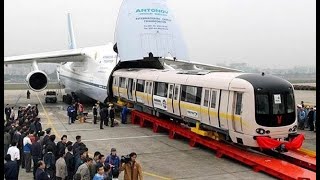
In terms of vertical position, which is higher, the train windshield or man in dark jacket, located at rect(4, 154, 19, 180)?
the train windshield

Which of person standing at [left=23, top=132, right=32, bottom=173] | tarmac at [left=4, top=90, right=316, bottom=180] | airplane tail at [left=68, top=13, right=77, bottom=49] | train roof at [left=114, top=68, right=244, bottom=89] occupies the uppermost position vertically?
airplane tail at [left=68, top=13, right=77, bottom=49]

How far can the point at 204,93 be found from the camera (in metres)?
12.5

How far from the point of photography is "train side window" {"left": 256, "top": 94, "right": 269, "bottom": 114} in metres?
10.7

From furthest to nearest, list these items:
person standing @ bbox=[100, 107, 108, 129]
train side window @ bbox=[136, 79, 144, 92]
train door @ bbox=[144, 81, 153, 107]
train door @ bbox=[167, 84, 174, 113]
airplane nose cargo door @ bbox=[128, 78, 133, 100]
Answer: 1. airplane nose cargo door @ bbox=[128, 78, 133, 100]
2. person standing @ bbox=[100, 107, 108, 129]
3. train side window @ bbox=[136, 79, 144, 92]
4. train door @ bbox=[144, 81, 153, 107]
5. train door @ bbox=[167, 84, 174, 113]

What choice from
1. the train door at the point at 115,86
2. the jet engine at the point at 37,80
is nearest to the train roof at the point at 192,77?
the train door at the point at 115,86

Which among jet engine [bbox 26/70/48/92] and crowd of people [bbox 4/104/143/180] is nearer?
crowd of people [bbox 4/104/143/180]

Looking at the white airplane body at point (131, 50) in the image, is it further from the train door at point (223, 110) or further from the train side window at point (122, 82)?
the train door at point (223, 110)

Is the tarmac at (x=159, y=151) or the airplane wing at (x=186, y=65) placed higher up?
the airplane wing at (x=186, y=65)

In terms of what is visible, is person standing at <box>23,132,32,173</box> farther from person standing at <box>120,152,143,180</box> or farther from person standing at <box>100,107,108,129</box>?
person standing at <box>100,107,108,129</box>

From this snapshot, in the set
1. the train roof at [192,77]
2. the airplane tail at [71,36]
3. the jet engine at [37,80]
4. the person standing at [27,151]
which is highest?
the airplane tail at [71,36]

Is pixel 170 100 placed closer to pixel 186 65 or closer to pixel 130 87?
pixel 130 87

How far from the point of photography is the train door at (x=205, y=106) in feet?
40.1

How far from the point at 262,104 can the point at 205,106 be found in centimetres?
213

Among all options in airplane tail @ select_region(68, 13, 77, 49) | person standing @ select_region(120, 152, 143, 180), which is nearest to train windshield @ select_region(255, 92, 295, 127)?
person standing @ select_region(120, 152, 143, 180)
